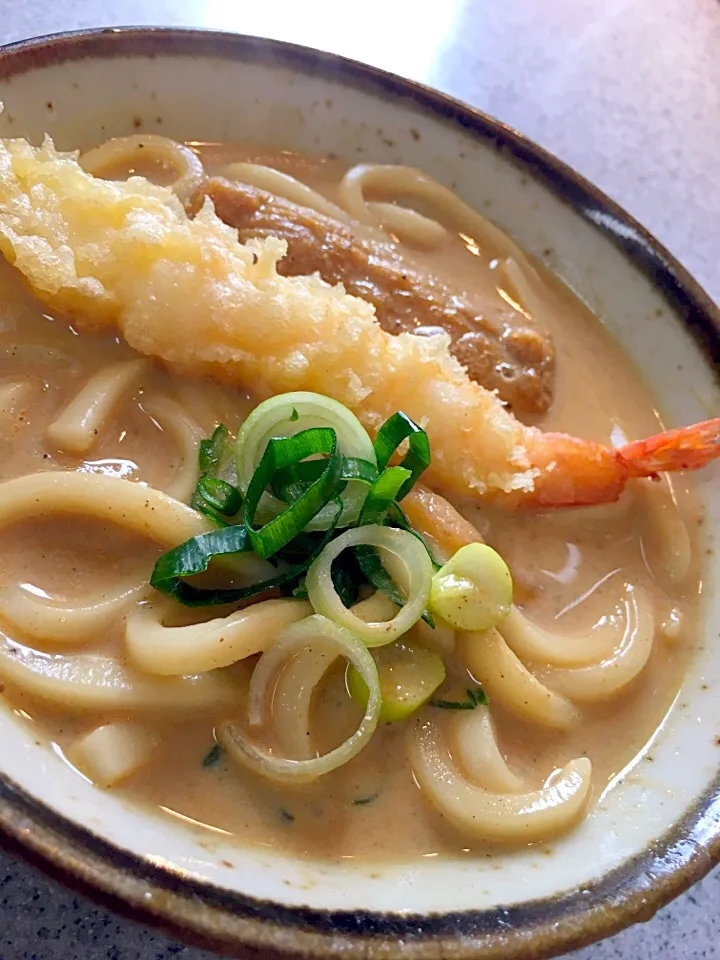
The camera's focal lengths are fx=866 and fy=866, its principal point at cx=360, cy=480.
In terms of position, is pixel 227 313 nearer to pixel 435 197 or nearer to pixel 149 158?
pixel 149 158

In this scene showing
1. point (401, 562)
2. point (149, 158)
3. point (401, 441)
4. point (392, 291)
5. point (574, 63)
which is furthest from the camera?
point (574, 63)

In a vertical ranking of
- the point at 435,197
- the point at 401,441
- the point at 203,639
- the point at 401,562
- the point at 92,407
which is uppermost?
the point at 435,197

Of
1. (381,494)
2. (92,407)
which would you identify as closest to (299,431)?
(381,494)

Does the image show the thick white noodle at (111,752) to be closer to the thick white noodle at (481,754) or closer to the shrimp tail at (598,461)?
the thick white noodle at (481,754)

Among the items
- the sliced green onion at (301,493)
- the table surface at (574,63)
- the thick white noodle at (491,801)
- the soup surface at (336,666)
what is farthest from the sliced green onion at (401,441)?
the table surface at (574,63)

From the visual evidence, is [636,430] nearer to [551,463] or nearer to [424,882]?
[551,463]

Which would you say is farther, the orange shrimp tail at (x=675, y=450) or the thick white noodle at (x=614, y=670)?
the orange shrimp tail at (x=675, y=450)
